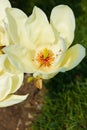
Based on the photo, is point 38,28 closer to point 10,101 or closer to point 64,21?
point 64,21

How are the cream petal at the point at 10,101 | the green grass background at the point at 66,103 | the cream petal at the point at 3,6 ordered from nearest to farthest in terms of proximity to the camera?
1. the cream petal at the point at 10,101
2. the cream petal at the point at 3,6
3. the green grass background at the point at 66,103

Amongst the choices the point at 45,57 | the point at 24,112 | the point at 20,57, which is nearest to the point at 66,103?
the point at 24,112

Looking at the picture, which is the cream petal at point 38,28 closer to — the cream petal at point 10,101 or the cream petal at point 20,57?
the cream petal at point 20,57

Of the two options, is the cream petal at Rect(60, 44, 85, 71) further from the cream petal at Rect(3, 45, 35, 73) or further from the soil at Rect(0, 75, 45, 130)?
the soil at Rect(0, 75, 45, 130)

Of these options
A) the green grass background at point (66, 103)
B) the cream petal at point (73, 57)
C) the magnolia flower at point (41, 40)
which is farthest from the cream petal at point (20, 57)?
the green grass background at point (66, 103)

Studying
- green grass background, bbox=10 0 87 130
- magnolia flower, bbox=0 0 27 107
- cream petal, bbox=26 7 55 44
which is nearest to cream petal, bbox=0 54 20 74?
magnolia flower, bbox=0 0 27 107

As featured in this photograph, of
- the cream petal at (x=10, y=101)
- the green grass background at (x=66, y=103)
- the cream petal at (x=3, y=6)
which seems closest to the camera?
the cream petal at (x=10, y=101)

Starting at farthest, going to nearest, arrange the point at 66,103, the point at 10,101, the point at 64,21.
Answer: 1. the point at 66,103
2. the point at 64,21
3. the point at 10,101
